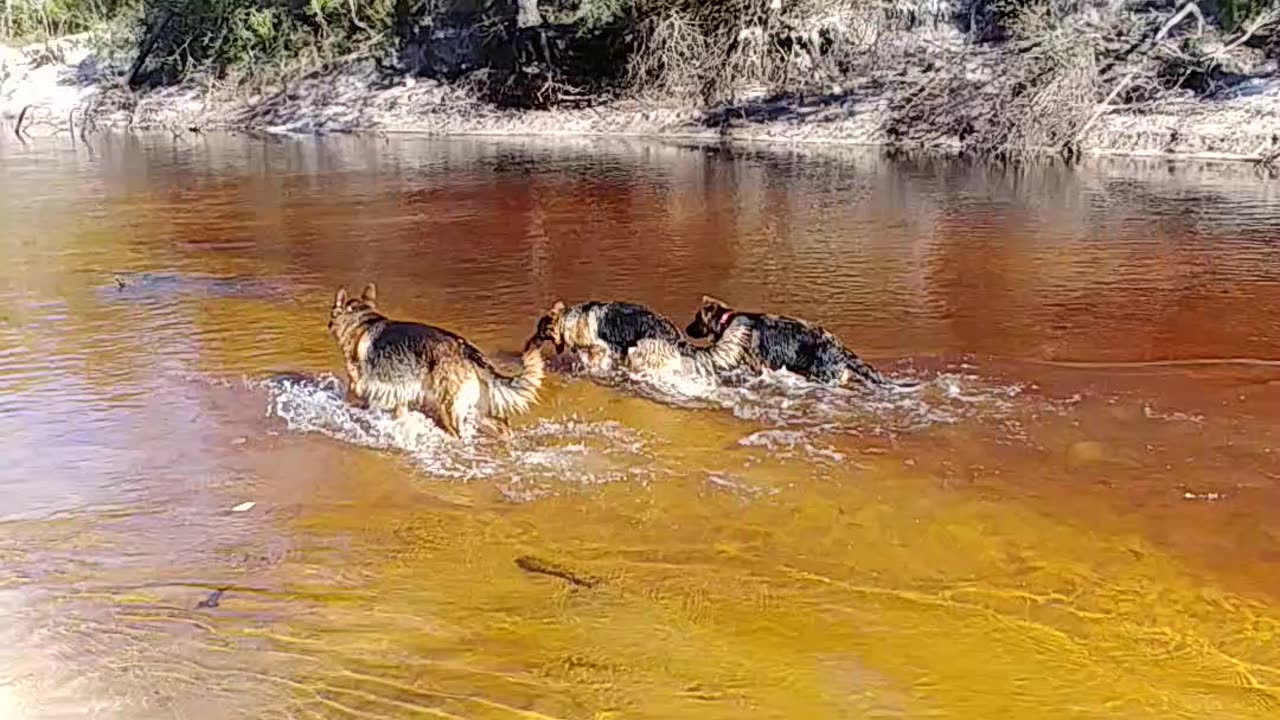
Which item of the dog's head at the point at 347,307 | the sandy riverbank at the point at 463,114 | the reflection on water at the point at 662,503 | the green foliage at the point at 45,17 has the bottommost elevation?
the reflection on water at the point at 662,503

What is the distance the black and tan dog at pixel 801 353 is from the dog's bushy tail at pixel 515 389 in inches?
60.8

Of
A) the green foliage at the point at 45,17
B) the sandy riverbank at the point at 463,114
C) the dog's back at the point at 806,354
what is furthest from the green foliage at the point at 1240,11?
the green foliage at the point at 45,17

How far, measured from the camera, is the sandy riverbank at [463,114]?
21.4m

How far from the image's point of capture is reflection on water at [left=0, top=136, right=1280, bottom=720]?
421cm

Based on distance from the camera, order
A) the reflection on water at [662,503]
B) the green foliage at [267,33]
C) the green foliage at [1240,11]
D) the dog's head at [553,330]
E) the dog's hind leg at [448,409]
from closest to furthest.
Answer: the reflection on water at [662,503] → the dog's hind leg at [448,409] → the dog's head at [553,330] → the green foliage at [1240,11] → the green foliage at [267,33]

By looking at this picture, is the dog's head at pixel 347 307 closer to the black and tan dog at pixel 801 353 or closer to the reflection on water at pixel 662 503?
the reflection on water at pixel 662 503

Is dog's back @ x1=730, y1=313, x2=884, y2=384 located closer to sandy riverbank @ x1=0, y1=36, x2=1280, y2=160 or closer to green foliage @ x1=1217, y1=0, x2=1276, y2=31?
sandy riverbank @ x1=0, y1=36, x2=1280, y2=160

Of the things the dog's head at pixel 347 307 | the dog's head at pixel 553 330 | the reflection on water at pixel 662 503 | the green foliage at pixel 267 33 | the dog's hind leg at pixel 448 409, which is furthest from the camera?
the green foliage at pixel 267 33

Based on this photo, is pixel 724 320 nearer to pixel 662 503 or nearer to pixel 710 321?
pixel 710 321

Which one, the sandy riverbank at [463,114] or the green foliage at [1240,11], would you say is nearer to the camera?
the sandy riverbank at [463,114]

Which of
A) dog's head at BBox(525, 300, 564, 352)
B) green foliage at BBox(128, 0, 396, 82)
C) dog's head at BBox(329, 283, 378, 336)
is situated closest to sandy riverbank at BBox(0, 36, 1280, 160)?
green foliage at BBox(128, 0, 396, 82)

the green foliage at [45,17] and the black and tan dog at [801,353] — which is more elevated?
the green foliage at [45,17]

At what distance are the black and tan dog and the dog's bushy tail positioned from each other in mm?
1544

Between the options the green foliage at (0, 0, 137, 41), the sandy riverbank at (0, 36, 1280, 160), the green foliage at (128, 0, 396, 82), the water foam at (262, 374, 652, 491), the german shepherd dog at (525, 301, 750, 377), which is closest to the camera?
the water foam at (262, 374, 652, 491)
